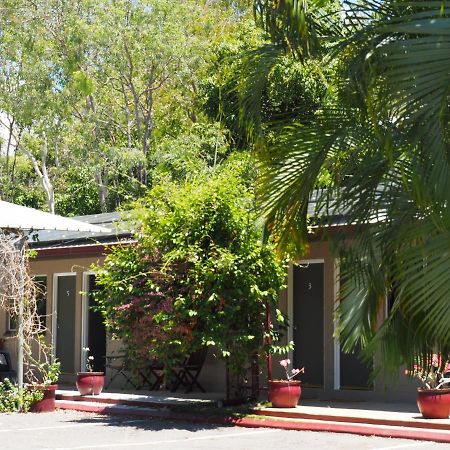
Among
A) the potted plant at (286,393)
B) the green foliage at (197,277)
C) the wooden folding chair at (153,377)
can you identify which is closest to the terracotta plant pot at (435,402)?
the potted plant at (286,393)

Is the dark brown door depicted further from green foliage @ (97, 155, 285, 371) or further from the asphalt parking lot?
the asphalt parking lot

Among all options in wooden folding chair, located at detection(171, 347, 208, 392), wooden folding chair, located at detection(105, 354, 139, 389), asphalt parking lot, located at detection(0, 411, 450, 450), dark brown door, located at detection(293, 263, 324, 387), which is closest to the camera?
asphalt parking lot, located at detection(0, 411, 450, 450)

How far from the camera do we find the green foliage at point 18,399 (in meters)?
15.6

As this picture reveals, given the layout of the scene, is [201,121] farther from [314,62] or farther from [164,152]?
[314,62]

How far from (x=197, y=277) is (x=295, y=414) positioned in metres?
2.44

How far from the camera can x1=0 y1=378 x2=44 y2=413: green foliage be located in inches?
613

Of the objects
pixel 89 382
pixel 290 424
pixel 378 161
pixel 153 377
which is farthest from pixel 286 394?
pixel 378 161

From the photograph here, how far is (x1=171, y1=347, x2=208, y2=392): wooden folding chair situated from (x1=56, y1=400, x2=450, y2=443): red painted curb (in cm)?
185

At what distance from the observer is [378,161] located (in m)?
7.00

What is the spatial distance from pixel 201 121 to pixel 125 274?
18.0 m

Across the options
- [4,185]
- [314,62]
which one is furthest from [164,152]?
[314,62]

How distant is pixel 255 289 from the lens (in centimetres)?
1382

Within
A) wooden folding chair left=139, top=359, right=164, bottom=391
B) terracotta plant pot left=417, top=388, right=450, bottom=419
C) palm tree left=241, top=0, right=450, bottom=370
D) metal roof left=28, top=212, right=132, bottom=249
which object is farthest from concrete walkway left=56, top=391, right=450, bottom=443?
palm tree left=241, top=0, right=450, bottom=370

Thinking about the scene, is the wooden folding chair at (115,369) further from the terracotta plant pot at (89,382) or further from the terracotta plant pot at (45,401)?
the terracotta plant pot at (45,401)
